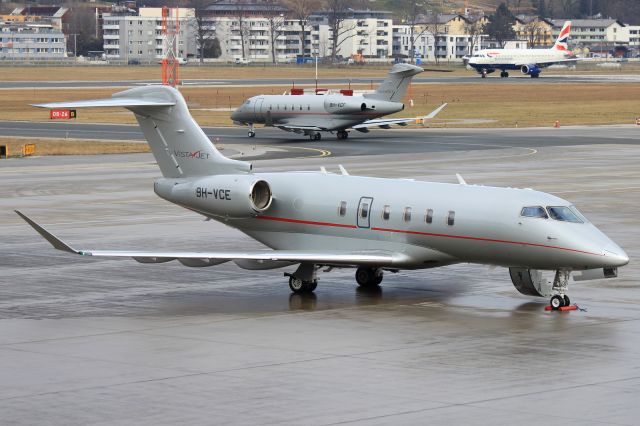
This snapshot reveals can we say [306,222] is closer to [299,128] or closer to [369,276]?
[369,276]

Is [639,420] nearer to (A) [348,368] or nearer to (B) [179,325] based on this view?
(A) [348,368]

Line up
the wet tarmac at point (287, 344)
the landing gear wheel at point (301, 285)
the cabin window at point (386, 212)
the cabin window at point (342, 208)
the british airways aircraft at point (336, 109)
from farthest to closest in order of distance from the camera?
the british airways aircraft at point (336, 109), the landing gear wheel at point (301, 285), the cabin window at point (342, 208), the cabin window at point (386, 212), the wet tarmac at point (287, 344)

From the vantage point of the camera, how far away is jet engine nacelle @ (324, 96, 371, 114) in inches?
3376

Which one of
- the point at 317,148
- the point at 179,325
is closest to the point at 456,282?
the point at 179,325

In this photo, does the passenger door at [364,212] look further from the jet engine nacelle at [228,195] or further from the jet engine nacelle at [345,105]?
the jet engine nacelle at [345,105]

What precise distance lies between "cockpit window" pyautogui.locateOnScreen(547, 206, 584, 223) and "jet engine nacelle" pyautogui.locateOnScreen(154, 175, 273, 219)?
7.21 m

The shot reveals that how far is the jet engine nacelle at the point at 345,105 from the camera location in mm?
85750

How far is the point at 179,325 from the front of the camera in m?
27.8

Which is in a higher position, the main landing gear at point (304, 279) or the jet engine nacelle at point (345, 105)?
the jet engine nacelle at point (345, 105)

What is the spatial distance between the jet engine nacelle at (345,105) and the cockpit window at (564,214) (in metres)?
57.0

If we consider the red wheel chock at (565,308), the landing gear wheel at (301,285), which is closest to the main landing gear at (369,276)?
the landing gear wheel at (301,285)

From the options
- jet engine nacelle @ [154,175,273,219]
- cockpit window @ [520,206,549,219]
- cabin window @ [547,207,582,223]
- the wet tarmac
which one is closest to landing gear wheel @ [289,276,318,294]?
the wet tarmac

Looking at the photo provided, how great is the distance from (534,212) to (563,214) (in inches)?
26.5

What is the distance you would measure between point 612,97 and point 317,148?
69.1 metres
